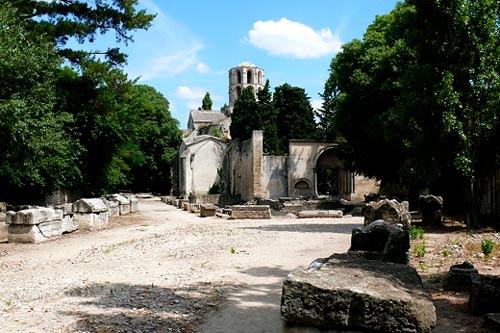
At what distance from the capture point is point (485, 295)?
5559 millimetres

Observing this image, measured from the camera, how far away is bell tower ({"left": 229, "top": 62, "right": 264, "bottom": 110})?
81938mm

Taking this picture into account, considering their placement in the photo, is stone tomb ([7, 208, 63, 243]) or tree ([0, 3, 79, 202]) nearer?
tree ([0, 3, 79, 202])

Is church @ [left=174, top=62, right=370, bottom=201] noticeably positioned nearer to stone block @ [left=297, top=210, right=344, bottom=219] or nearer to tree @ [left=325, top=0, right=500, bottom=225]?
stone block @ [left=297, top=210, right=344, bottom=219]

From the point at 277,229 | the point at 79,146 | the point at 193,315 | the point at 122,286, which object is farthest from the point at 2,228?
the point at 193,315

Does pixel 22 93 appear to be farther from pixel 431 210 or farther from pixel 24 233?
pixel 431 210

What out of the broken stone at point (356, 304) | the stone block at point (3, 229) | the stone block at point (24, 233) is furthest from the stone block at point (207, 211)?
the broken stone at point (356, 304)

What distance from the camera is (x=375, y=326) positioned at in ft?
10.8

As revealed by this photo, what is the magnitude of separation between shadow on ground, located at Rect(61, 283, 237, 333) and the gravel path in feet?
0.04

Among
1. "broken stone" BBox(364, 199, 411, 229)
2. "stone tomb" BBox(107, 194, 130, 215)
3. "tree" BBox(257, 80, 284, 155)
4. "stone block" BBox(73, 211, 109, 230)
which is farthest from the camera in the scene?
"tree" BBox(257, 80, 284, 155)

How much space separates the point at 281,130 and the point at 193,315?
4709cm

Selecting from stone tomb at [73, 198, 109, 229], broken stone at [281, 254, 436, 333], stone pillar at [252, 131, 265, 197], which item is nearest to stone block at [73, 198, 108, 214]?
stone tomb at [73, 198, 109, 229]

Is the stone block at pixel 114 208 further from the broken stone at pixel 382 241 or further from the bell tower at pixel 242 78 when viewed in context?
the bell tower at pixel 242 78

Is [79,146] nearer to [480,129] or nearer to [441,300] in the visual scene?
[480,129]

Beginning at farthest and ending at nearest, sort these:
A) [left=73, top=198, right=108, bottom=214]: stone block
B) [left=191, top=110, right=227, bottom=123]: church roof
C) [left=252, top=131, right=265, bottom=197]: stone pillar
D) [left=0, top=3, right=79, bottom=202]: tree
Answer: [left=191, top=110, right=227, bottom=123]: church roof
[left=252, top=131, right=265, bottom=197]: stone pillar
[left=73, top=198, right=108, bottom=214]: stone block
[left=0, top=3, right=79, bottom=202]: tree
